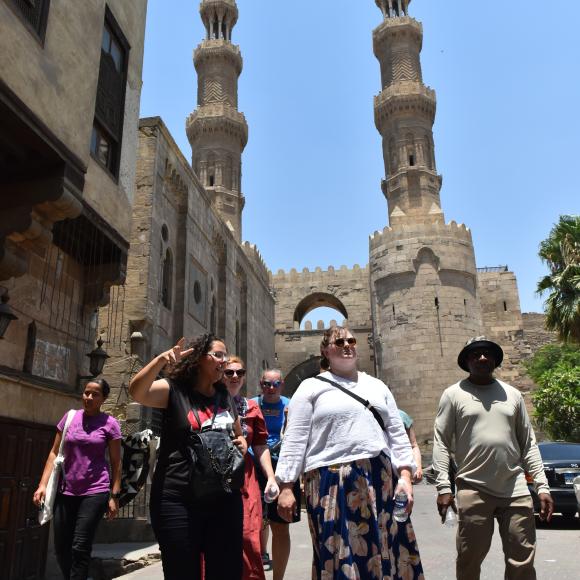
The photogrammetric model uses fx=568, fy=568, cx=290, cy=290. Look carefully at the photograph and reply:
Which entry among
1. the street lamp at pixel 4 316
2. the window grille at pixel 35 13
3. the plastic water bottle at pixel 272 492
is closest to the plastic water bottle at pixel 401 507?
the plastic water bottle at pixel 272 492

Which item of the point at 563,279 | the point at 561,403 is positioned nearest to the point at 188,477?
the point at 563,279

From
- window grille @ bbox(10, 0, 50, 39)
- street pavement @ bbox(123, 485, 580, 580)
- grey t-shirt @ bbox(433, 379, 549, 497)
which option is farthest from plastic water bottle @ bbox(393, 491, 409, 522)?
window grille @ bbox(10, 0, 50, 39)

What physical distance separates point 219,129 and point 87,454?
103ft

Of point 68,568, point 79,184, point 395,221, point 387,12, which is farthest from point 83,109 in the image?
point 387,12

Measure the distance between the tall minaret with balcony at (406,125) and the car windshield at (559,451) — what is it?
21.5 m

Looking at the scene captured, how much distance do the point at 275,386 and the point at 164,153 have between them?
37.7 feet

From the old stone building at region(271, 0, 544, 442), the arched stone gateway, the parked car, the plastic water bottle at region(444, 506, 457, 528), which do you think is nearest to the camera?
the plastic water bottle at region(444, 506, 457, 528)

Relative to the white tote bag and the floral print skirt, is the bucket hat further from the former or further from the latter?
the white tote bag

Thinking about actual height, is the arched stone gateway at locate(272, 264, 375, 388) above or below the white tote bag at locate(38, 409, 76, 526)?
above

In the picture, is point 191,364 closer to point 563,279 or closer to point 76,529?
point 76,529

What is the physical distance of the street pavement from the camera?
5.15 meters

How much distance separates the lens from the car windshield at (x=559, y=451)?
30.0 ft

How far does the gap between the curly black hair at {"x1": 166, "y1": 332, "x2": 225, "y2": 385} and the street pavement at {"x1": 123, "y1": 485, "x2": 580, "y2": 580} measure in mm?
3101

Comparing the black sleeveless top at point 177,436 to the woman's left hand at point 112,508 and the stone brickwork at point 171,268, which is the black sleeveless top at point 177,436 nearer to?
the woman's left hand at point 112,508
